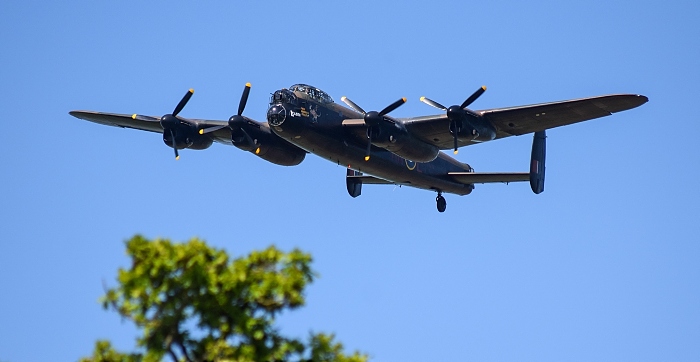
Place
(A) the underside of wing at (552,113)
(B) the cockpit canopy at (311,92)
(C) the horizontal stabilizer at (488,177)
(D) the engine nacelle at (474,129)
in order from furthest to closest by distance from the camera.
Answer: (C) the horizontal stabilizer at (488,177), (B) the cockpit canopy at (311,92), (D) the engine nacelle at (474,129), (A) the underside of wing at (552,113)

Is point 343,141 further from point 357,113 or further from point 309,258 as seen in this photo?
point 309,258

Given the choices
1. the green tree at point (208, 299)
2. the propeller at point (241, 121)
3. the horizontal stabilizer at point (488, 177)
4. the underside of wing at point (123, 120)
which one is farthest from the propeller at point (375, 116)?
the green tree at point (208, 299)

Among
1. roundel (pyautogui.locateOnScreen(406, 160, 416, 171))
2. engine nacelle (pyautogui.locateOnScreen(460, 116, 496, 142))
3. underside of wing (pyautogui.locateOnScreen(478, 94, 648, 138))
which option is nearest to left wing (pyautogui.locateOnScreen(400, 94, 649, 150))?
underside of wing (pyautogui.locateOnScreen(478, 94, 648, 138))

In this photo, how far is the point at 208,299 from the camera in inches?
803

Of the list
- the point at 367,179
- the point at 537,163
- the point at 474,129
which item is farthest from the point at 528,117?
the point at 367,179

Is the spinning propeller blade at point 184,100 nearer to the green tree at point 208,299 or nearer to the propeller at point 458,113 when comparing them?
the propeller at point 458,113

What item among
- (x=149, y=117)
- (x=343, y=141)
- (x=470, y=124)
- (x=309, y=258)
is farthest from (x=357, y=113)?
(x=309, y=258)

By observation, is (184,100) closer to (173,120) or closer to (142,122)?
(173,120)

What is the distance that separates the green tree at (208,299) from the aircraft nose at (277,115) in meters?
24.2

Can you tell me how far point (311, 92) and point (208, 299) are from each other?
88.1 feet

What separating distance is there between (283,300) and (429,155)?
28.2 metres

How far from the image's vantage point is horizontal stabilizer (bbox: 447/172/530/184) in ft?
175

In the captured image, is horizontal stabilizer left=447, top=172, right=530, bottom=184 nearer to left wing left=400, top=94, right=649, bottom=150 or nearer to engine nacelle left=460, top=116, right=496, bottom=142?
left wing left=400, top=94, right=649, bottom=150

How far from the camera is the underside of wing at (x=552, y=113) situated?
4259 centimetres
